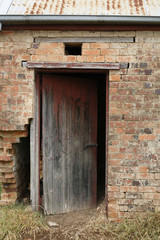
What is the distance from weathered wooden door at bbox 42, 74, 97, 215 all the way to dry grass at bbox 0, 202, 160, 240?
1.46ft

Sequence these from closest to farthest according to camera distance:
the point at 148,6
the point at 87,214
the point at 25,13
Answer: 1. the point at 25,13
2. the point at 148,6
3. the point at 87,214

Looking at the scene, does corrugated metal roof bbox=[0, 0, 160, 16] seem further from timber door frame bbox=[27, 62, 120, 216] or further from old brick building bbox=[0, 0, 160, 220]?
timber door frame bbox=[27, 62, 120, 216]

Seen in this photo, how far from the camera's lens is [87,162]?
13.9 ft

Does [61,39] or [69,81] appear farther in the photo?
[69,81]

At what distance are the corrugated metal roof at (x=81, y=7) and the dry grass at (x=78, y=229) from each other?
3.24 meters

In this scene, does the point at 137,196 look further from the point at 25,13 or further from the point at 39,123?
the point at 25,13

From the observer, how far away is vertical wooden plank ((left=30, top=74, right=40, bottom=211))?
3.75 metres

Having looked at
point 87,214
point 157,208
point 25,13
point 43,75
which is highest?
point 25,13

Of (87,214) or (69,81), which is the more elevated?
(69,81)

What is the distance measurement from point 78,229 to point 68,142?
56.3 inches

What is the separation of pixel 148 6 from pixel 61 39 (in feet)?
5.17

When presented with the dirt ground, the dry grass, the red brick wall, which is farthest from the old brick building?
the dirt ground

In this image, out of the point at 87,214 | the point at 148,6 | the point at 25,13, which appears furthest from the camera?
the point at 87,214

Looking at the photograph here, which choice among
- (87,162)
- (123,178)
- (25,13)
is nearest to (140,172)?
(123,178)
